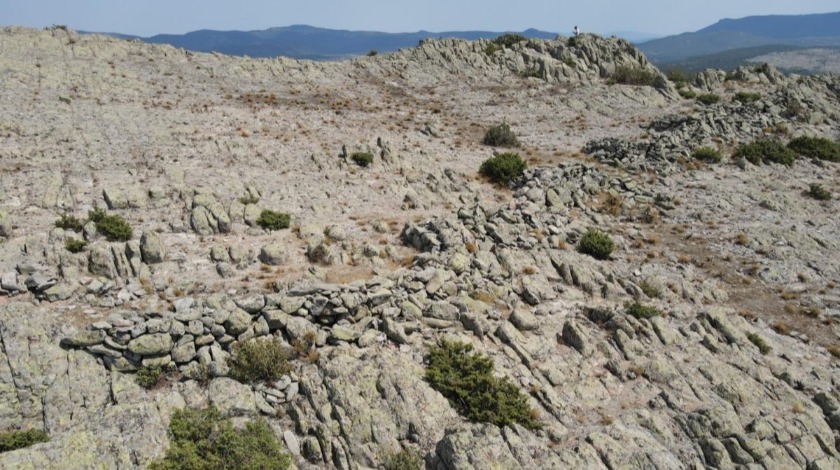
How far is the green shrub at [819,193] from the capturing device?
39.8 meters

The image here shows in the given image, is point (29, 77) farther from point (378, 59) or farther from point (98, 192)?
point (378, 59)

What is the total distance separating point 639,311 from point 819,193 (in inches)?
1117

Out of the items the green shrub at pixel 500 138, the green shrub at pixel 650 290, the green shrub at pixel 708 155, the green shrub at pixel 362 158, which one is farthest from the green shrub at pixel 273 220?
the green shrub at pixel 708 155

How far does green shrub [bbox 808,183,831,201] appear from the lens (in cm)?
3981

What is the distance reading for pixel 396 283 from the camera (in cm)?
2253

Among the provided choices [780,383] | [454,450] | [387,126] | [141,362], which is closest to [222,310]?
[141,362]

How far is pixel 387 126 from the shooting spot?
52.8m

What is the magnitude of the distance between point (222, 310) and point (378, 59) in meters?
66.7

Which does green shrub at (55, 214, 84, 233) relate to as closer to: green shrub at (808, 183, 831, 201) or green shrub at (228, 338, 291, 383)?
green shrub at (228, 338, 291, 383)

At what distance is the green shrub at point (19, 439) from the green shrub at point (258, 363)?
5569mm

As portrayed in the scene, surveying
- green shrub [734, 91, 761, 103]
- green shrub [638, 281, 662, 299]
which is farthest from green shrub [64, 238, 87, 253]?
green shrub [734, 91, 761, 103]

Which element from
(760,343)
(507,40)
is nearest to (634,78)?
(507,40)

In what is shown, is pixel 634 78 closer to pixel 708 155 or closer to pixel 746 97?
pixel 746 97

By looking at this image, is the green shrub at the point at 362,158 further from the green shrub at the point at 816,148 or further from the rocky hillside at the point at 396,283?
the green shrub at the point at 816,148
